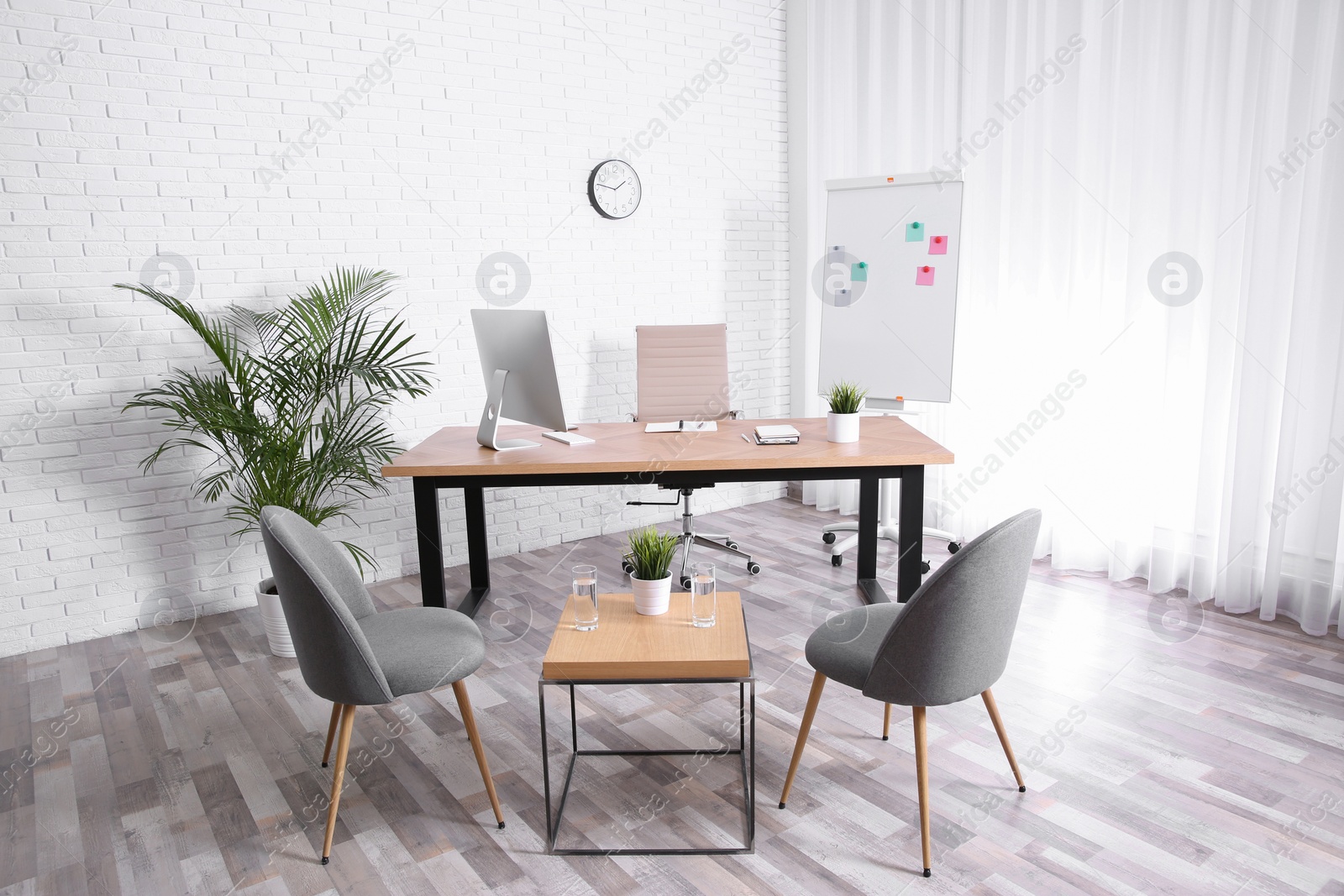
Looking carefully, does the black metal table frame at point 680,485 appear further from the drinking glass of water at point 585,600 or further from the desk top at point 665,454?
the drinking glass of water at point 585,600

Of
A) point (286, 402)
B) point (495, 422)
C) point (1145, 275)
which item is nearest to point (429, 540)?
point (495, 422)

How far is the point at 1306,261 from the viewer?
325 cm

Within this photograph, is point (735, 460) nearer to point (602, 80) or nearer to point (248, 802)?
point (248, 802)

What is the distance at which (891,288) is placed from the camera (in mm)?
4441

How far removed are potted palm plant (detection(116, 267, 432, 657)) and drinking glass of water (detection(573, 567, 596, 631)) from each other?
1619mm

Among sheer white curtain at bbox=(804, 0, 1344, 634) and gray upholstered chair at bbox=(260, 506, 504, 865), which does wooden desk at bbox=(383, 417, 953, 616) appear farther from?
sheer white curtain at bbox=(804, 0, 1344, 634)

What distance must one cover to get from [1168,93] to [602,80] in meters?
2.68

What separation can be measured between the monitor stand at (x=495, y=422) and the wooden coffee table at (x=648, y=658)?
1.15 meters

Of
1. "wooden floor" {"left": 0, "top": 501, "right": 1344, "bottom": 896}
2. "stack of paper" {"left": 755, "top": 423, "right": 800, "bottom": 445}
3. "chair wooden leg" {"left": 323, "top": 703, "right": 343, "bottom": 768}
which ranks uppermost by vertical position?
"stack of paper" {"left": 755, "top": 423, "right": 800, "bottom": 445}

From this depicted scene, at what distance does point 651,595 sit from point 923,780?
0.80 metres

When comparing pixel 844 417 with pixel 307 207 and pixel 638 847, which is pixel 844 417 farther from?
pixel 307 207

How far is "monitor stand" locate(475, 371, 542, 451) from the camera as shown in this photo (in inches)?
133

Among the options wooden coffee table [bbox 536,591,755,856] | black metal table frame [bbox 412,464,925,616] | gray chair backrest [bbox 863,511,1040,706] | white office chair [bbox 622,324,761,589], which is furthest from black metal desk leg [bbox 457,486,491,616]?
gray chair backrest [bbox 863,511,1040,706]

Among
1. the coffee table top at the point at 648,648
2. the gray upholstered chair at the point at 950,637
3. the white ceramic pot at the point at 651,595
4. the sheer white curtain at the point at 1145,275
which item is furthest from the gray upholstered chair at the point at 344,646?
the sheer white curtain at the point at 1145,275
